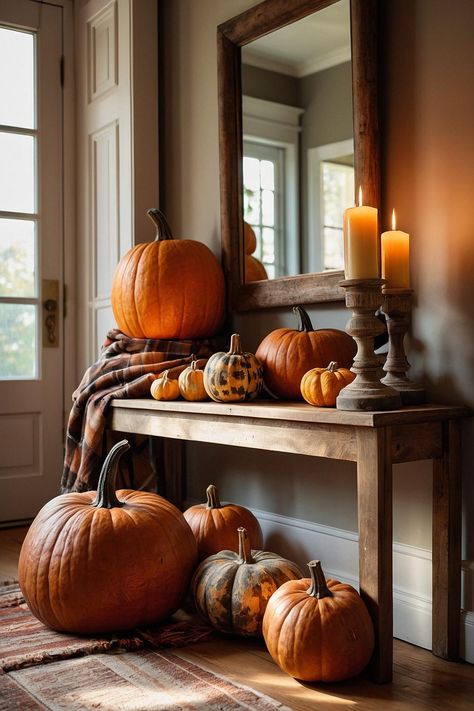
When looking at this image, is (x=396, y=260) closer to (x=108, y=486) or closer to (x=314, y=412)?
(x=314, y=412)

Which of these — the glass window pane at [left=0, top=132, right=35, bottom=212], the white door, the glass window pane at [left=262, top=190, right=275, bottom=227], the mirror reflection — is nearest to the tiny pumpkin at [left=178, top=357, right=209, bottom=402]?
the mirror reflection

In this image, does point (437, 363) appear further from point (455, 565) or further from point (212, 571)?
point (212, 571)

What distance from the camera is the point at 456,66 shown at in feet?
6.70

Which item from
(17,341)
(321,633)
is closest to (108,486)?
(321,633)

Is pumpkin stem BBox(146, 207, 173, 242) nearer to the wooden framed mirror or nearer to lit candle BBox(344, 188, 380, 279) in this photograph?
the wooden framed mirror

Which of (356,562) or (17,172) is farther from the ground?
(17,172)

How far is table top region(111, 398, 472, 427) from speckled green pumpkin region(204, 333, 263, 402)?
0.11 ft

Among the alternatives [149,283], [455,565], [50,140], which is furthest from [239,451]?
[50,140]

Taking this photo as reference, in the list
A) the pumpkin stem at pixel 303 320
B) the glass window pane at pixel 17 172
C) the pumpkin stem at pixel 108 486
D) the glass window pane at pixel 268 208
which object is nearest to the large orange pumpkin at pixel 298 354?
the pumpkin stem at pixel 303 320

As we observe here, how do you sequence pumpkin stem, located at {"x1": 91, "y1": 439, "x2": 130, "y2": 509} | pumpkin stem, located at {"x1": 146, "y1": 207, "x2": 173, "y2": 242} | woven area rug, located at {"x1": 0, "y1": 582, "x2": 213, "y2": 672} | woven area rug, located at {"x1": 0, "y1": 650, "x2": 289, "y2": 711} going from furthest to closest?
pumpkin stem, located at {"x1": 146, "y1": 207, "x2": 173, "y2": 242}
pumpkin stem, located at {"x1": 91, "y1": 439, "x2": 130, "y2": 509}
woven area rug, located at {"x1": 0, "y1": 582, "x2": 213, "y2": 672}
woven area rug, located at {"x1": 0, "y1": 650, "x2": 289, "y2": 711}

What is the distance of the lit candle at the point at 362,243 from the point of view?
1892 millimetres

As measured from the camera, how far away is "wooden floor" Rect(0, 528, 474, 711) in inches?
67.9

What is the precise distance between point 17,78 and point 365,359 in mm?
2520

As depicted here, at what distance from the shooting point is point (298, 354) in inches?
90.6
